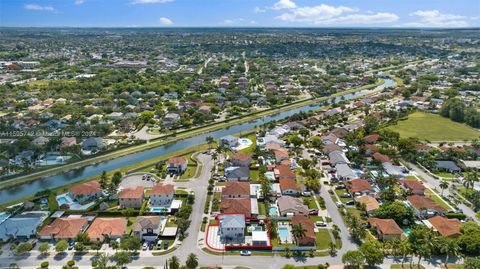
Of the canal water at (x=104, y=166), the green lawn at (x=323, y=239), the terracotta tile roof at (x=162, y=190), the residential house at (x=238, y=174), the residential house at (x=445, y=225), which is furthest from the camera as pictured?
the residential house at (x=238, y=174)

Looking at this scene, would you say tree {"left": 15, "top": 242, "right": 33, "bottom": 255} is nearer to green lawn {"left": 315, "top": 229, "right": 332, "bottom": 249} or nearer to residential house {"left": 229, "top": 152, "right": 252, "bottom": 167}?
green lawn {"left": 315, "top": 229, "right": 332, "bottom": 249}

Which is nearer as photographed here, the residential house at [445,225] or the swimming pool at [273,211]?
the residential house at [445,225]

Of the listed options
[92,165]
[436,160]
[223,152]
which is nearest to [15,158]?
[92,165]

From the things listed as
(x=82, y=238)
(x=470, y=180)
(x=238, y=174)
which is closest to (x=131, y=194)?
(x=82, y=238)

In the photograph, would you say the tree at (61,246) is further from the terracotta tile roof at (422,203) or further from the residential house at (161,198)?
the terracotta tile roof at (422,203)

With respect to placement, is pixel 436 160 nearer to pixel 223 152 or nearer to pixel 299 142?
pixel 299 142

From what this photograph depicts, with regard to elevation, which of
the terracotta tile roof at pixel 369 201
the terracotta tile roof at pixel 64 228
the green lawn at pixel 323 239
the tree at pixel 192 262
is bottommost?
the green lawn at pixel 323 239

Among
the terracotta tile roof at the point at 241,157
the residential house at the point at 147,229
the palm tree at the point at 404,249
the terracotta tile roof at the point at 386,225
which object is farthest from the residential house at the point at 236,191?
the palm tree at the point at 404,249
